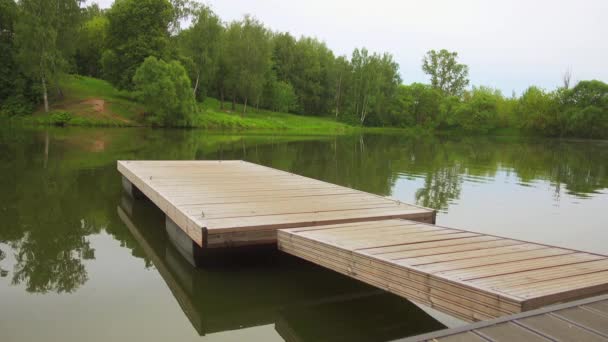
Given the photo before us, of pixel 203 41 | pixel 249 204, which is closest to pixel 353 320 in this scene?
pixel 249 204

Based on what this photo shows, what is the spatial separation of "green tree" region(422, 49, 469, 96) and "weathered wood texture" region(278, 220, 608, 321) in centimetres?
8461

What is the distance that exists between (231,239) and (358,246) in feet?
4.86

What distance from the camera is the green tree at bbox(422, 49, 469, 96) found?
277 feet

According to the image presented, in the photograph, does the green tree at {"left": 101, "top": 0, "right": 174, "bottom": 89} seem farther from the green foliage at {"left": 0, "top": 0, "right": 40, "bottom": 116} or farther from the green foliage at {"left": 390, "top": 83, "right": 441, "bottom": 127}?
the green foliage at {"left": 390, "top": 83, "right": 441, "bottom": 127}

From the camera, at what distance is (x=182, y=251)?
6031 mm

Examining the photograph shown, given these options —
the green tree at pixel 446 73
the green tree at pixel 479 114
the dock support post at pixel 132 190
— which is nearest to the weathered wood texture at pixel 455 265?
the dock support post at pixel 132 190

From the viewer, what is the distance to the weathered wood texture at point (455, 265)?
327 cm

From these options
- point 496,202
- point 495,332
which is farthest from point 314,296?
point 496,202

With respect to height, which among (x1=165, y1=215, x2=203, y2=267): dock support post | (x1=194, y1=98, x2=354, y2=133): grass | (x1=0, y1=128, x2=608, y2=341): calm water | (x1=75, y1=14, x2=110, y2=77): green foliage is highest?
(x1=75, y1=14, x2=110, y2=77): green foliage

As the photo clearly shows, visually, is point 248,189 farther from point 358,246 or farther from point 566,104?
point 566,104

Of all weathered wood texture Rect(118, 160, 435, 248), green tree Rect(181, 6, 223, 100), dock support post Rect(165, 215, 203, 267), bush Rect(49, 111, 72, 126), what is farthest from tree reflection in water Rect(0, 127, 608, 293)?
green tree Rect(181, 6, 223, 100)

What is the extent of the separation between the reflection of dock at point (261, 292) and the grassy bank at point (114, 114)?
1348 inches

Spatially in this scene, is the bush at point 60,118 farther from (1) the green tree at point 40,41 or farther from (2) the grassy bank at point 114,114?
(1) the green tree at point 40,41

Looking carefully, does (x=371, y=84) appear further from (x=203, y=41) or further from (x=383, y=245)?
(x=383, y=245)
